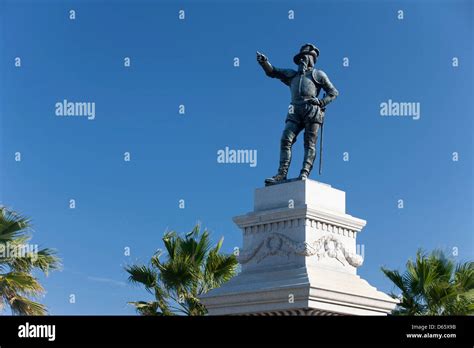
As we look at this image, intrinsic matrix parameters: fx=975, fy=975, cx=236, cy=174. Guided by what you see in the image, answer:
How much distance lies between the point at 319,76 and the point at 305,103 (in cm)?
59

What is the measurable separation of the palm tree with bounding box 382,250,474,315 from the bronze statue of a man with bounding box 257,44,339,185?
23.3 ft

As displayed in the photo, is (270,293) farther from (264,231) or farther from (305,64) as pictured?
(305,64)

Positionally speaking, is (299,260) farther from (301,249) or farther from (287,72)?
(287,72)

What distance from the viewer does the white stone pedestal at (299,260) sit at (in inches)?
612

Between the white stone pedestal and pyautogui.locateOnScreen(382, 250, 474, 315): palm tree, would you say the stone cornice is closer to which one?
the white stone pedestal

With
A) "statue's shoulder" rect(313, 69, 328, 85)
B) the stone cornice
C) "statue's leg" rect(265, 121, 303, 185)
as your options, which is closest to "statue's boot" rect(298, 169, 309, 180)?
"statue's leg" rect(265, 121, 303, 185)

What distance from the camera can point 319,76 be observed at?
17.4 metres

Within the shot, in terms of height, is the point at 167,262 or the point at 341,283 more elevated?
the point at 167,262

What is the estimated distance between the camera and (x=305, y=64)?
17.5 metres
